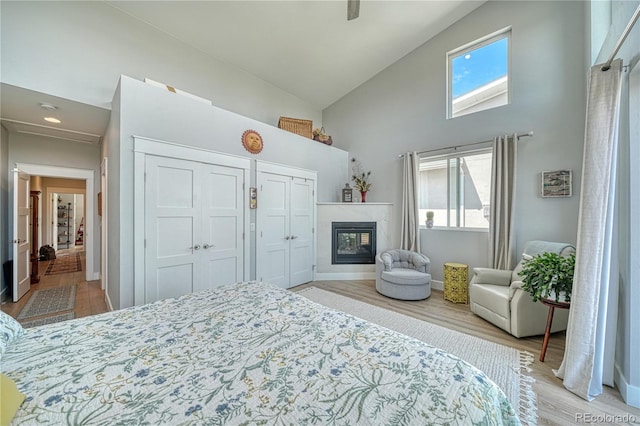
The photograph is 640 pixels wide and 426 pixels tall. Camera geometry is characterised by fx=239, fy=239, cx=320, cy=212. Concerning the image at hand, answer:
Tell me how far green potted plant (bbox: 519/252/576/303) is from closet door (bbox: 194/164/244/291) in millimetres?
3422

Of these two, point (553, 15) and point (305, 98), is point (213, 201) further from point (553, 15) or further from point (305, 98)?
point (553, 15)

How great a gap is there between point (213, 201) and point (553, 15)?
17.2 feet

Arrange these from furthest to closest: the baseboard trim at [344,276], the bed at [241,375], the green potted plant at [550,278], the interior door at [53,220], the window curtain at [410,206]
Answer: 1. the interior door at [53,220]
2. the baseboard trim at [344,276]
3. the window curtain at [410,206]
4. the green potted plant at [550,278]
5. the bed at [241,375]

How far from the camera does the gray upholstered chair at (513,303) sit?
100 inches

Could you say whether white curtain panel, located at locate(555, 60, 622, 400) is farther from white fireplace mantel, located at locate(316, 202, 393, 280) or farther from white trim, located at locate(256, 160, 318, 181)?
white trim, located at locate(256, 160, 318, 181)

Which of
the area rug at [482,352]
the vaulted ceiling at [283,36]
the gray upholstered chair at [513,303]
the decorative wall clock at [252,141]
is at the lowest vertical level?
the area rug at [482,352]

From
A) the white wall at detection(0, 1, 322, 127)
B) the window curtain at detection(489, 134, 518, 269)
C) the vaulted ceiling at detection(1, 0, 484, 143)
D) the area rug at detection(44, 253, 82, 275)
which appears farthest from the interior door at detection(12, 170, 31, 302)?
the window curtain at detection(489, 134, 518, 269)

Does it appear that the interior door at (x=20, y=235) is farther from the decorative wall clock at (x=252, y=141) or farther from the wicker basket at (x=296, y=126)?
the wicker basket at (x=296, y=126)

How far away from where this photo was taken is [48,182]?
653cm

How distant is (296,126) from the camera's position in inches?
181

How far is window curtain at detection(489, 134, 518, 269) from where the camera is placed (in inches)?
135

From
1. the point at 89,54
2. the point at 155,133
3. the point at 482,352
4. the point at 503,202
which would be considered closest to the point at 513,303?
the point at 482,352

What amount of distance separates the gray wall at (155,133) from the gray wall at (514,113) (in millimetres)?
2298

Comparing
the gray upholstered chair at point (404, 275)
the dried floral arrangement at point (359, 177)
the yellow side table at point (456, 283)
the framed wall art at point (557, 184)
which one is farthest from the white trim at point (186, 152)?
the framed wall art at point (557, 184)
